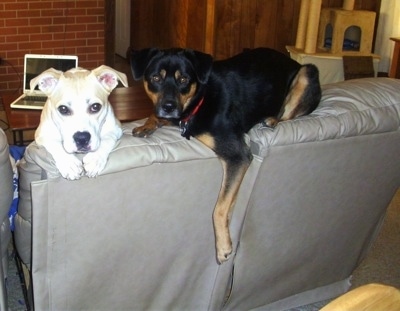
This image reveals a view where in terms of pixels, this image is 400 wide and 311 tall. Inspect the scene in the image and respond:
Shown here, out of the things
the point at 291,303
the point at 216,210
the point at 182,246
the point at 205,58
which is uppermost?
the point at 205,58

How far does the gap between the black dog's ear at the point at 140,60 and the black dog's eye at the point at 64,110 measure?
0.43m

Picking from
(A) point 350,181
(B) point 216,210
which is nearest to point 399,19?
(A) point 350,181

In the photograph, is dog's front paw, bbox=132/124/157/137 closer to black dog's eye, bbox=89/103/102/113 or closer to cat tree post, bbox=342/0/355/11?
black dog's eye, bbox=89/103/102/113

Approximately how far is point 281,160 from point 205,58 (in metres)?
0.55

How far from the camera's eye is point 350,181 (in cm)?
219

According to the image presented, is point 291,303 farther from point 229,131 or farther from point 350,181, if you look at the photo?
point 229,131

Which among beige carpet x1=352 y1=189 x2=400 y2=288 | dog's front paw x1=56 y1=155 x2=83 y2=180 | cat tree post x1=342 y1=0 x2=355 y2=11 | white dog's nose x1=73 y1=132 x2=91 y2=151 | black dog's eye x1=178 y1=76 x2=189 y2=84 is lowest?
beige carpet x1=352 y1=189 x2=400 y2=288

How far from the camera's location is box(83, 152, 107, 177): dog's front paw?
1.65 m

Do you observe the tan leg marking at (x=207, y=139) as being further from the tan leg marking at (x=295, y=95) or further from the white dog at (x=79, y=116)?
the tan leg marking at (x=295, y=95)

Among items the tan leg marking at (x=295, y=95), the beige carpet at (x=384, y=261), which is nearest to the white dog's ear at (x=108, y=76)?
the tan leg marking at (x=295, y=95)

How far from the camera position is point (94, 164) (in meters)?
1.65

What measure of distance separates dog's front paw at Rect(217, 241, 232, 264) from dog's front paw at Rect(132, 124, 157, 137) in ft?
1.67

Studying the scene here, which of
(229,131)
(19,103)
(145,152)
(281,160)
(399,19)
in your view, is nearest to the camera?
(145,152)

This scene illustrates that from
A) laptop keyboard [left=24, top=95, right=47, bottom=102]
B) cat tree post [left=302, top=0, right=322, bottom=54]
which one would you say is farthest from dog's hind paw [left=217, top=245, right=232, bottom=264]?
cat tree post [left=302, top=0, right=322, bottom=54]
